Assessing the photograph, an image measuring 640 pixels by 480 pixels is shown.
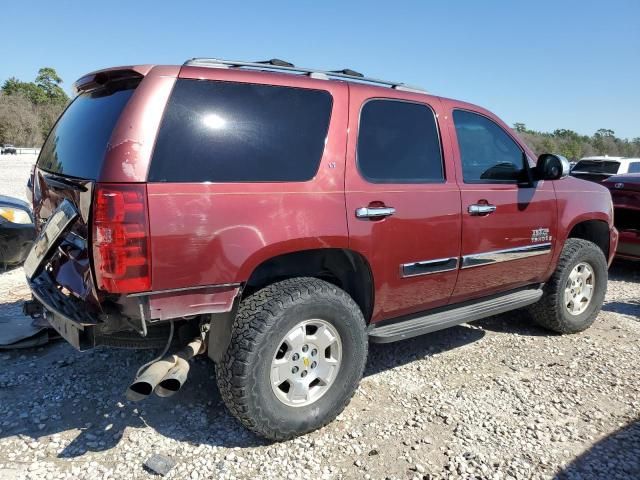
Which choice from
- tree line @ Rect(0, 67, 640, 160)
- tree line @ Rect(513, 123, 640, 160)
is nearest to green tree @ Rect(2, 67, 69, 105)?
tree line @ Rect(0, 67, 640, 160)

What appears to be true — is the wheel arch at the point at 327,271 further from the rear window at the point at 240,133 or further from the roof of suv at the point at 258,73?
the roof of suv at the point at 258,73

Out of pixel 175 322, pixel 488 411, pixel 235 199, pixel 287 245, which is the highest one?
pixel 235 199

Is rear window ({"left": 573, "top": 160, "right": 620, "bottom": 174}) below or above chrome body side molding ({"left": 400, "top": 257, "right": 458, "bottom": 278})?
above

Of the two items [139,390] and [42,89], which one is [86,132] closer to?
[139,390]

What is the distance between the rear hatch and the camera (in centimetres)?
242

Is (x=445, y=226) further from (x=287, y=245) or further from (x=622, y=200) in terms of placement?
(x=622, y=200)

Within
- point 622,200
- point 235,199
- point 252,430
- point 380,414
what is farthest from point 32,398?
point 622,200

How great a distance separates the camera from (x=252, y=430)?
2.73m

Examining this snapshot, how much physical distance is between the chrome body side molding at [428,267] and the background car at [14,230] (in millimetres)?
4433

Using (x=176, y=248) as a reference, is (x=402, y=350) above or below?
below

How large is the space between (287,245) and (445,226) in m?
1.27

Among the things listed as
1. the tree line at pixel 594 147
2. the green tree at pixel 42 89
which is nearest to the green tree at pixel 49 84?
the green tree at pixel 42 89

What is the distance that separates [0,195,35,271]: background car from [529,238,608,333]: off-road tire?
5363mm

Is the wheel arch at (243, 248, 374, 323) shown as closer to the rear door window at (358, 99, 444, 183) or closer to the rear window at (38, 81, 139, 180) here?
the rear door window at (358, 99, 444, 183)
